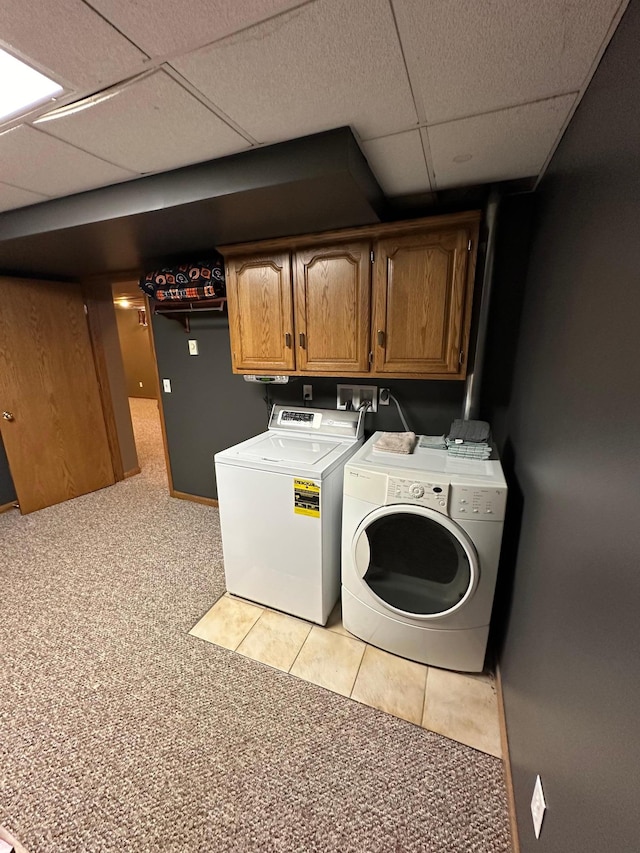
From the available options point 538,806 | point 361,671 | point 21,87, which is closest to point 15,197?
point 21,87

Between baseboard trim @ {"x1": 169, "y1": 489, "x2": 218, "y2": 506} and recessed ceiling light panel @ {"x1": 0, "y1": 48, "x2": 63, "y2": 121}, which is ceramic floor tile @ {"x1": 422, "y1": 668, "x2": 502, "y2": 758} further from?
recessed ceiling light panel @ {"x1": 0, "y1": 48, "x2": 63, "y2": 121}

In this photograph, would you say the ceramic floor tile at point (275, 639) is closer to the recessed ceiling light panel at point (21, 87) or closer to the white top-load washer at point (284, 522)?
the white top-load washer at point (284, 522)

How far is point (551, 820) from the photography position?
80 centimetres

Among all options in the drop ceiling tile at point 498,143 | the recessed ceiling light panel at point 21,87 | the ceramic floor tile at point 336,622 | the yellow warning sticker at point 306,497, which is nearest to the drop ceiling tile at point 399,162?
the drop ceiling tile at point 498,143

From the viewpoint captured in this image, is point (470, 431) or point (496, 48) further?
point (470, 431)

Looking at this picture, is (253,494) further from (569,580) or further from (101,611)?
(569,580)

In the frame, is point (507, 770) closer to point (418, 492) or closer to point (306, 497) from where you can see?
point (418, 492)

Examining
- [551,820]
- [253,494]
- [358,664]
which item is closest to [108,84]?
[253,494]

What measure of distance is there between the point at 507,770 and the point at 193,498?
286 centimetres

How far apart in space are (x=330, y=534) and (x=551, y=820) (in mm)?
1148

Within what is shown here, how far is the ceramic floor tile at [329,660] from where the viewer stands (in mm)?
1571

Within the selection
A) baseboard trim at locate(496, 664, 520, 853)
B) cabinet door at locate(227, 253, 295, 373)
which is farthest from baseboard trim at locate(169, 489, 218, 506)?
baseboard trim at locate(496, 664, 520, 853)

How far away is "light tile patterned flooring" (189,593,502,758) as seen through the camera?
1415 mm

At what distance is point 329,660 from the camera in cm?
167
